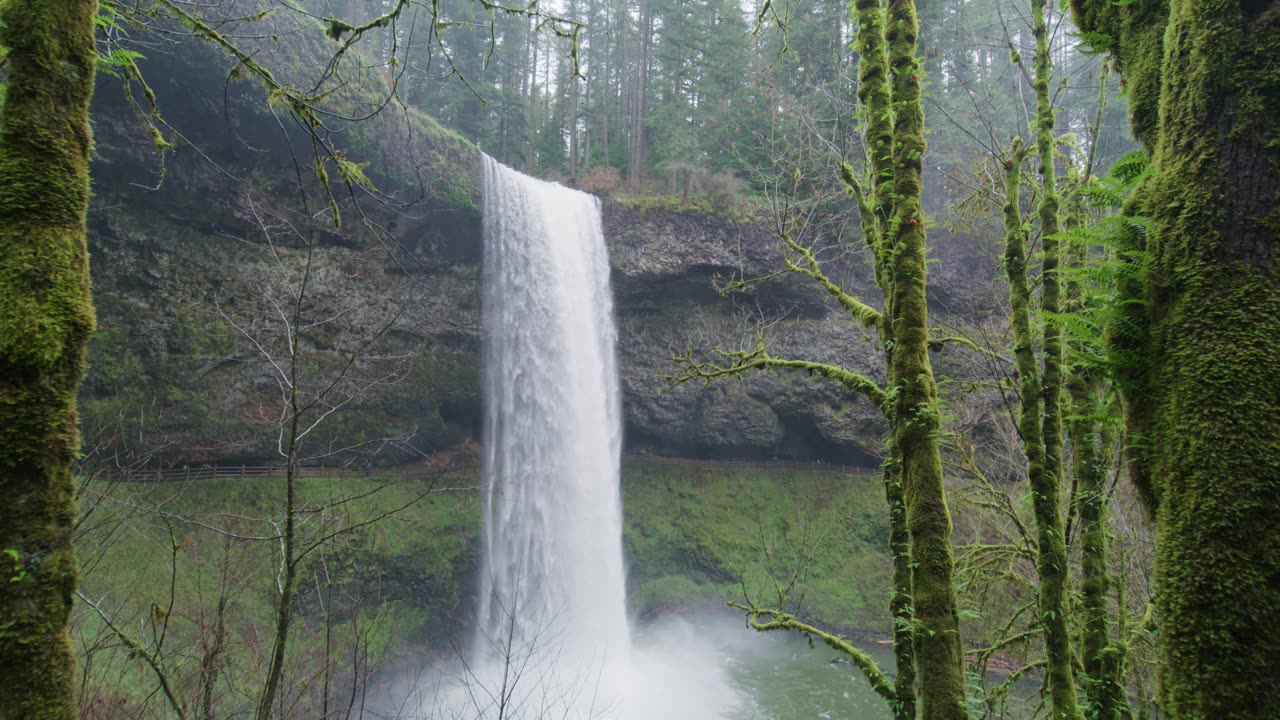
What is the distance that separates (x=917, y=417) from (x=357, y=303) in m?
15.2

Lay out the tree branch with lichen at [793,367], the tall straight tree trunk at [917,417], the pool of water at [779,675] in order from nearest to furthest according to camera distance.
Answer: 1. the tall straight tree trunk at [917,417]
2. the tree branch with lichen at [793,367]
3. the pool of water at [779,675]

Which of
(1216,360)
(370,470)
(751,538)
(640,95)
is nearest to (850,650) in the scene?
(1216,360)

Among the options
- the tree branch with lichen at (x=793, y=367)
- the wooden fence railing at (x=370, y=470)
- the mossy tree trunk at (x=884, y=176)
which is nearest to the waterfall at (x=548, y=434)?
the wooden fence railing at (x=370, y=470)

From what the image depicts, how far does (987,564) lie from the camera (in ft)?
20.0

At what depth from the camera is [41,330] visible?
1.72 metres

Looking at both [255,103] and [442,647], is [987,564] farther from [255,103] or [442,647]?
[255,103]

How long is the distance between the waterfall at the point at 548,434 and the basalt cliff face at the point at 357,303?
4.32 feet

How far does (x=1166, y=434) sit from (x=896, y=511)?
7.25 feet

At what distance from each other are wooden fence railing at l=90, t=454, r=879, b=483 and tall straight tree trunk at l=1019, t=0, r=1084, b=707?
20.4ft

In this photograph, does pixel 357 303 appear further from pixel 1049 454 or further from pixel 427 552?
pixel 1049 454

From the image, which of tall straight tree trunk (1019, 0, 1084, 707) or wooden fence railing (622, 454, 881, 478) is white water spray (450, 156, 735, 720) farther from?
tall straight tree trunk (1019, 0, 1084, 707)

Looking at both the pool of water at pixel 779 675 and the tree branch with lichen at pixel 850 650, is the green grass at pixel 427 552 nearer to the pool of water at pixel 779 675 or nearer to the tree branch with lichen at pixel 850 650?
the pool of water at pixel 779 675

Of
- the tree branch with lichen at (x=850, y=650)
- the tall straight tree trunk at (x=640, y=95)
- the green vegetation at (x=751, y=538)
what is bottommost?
the green vegetation at (x=751, y=538)

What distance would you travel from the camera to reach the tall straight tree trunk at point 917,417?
250cm
